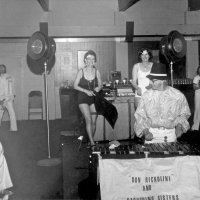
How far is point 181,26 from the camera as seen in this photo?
9.94 metres

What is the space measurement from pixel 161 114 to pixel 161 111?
0.04 metres

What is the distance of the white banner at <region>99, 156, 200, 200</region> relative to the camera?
9.96ft

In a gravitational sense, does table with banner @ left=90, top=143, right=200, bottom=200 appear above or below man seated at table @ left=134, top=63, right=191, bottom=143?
below

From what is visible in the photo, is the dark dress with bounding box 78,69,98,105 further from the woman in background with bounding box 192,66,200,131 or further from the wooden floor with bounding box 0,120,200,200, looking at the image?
the woman in background with bounding box 192,66,200,131

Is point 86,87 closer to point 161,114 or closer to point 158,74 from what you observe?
point 158,74

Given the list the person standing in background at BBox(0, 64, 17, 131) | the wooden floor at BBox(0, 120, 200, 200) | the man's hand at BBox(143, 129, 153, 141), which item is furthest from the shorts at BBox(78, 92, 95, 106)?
the person standing in background at BBox(0, 64, 17, 131)

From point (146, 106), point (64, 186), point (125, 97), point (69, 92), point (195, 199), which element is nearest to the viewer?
point (195, 199)

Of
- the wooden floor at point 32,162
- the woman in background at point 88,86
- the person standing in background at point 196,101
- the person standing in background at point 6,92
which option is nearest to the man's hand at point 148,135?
the wooden floor at point 32,162

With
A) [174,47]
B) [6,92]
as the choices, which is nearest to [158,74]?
[174,47]

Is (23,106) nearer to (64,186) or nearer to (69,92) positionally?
(69,92)

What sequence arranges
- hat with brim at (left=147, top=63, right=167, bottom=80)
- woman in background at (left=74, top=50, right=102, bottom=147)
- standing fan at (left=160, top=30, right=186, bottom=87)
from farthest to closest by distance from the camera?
standing fan at (left=160, top=30, right=186, bottom=87)
woman in background at (left=74, top=50, right=102, bottom=147)
hat with brim at (left=147, top=63, right=167, bottom=80)

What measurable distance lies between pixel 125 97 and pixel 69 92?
10.1 feet

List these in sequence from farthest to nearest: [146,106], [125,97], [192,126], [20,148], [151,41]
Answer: [151,41] < [192,126] < [125,97] < [20,148] < [146,106]

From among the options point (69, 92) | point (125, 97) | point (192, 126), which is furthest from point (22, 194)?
point (69, 92)
